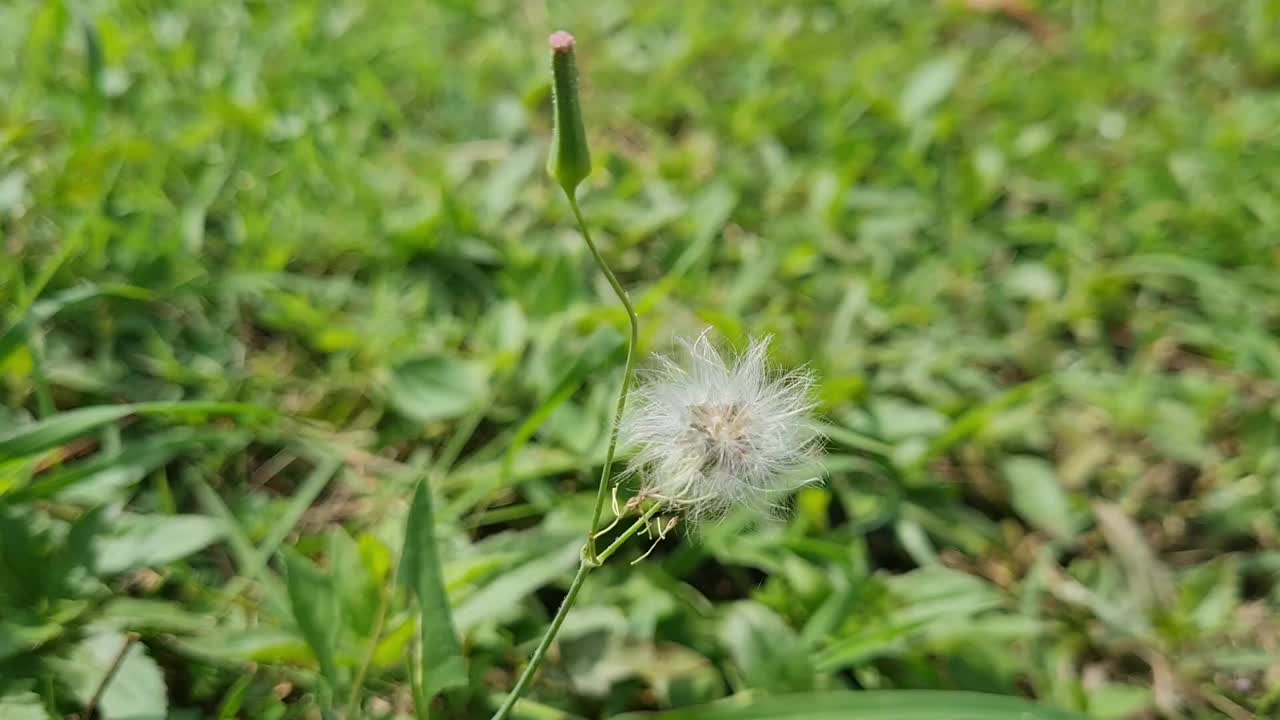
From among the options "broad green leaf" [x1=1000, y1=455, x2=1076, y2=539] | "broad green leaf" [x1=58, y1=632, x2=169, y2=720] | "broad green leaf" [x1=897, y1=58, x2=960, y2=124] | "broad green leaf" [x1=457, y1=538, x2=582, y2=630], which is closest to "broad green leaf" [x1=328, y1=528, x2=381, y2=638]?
"broad green leaf" [x1=457, y1=538, x2=582, y2=630]

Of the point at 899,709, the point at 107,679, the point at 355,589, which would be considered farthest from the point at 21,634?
the point at 899,709

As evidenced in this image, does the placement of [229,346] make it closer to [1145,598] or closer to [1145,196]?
[1145,598]

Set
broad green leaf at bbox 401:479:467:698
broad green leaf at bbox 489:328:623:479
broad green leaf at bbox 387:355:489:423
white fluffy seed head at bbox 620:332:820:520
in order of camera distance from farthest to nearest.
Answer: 1. broad green leaf at bbox 387:355:489:423
2. broad green leaf at bbox 489:328:623:479
3. broad green leaf at bbox 401:479:467:698
4. white fluffy seed head at bbox 620:332:820:520

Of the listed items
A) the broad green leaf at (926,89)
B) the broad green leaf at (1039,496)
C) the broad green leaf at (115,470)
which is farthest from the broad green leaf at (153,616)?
the broad green leaf at (926,89)

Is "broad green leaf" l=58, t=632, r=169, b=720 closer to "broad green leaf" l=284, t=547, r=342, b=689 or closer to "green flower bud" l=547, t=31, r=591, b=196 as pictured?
"broad green leaf" l=284, t=547, r=342, b=689

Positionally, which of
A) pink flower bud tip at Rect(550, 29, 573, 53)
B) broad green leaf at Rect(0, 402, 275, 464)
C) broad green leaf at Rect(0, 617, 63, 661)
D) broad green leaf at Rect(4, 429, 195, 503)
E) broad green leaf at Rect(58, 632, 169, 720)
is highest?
pink flower bud tip at Rect(550, 29, 573, 53)

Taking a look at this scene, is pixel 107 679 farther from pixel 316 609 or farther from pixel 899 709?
pixel 899 709
